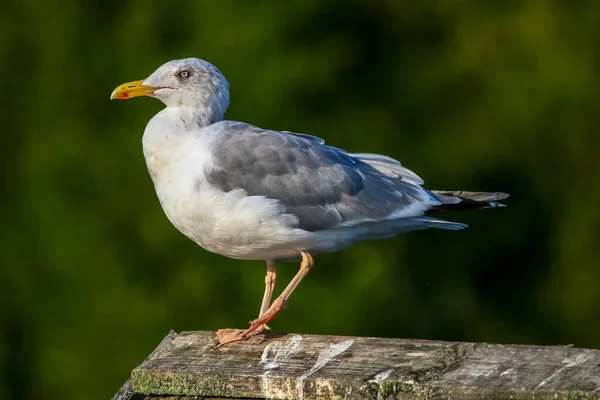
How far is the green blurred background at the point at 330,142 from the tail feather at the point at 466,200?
3486mm

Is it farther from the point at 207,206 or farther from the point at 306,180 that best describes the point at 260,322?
the point at 306,180

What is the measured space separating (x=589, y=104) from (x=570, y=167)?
468mm

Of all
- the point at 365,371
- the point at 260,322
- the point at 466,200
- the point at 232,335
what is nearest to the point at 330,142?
the point at 466,200

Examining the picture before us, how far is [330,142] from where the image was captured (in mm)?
8969

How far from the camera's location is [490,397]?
2.96 m

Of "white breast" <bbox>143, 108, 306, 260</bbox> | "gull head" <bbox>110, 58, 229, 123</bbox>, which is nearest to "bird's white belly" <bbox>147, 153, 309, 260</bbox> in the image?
"white breast" <bbox>143, 108, 306, 260</bbox>

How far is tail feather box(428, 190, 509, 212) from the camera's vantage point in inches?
189

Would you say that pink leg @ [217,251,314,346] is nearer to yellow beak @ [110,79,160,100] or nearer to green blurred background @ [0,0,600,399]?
yellow beak @ [110,79,160,100]

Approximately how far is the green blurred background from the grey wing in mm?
3566

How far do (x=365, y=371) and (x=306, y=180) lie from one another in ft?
4.81

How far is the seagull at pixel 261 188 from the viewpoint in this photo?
440cm

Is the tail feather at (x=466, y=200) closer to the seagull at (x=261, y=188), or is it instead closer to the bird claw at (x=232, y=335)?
the seagull at (x=261, y=188)

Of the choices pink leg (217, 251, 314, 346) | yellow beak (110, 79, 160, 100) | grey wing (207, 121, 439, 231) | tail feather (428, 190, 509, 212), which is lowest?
pink leg (217, 251, 314, 346)

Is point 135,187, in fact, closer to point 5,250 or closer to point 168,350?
point 5,250
